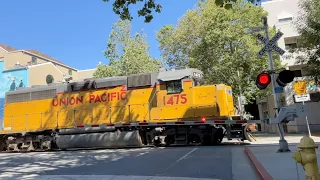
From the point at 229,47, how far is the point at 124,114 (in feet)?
39.7

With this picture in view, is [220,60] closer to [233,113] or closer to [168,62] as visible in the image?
[168,62]

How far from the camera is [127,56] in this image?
34.3m

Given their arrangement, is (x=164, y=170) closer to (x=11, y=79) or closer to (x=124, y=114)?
(x=124, y=114)

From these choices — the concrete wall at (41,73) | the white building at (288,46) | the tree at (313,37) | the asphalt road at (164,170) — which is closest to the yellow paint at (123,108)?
the asphalt road at (164,170)

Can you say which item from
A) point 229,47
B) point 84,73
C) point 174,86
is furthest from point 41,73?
point 174,86

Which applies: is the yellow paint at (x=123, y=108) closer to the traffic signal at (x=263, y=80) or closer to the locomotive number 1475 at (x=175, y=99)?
the locomotive number 1475 at (x=175, y=99)

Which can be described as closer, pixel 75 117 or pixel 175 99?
pixel 175 99

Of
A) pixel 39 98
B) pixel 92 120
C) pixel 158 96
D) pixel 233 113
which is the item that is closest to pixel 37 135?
pixel 39 98

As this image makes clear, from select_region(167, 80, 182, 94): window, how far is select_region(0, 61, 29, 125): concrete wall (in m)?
22.2

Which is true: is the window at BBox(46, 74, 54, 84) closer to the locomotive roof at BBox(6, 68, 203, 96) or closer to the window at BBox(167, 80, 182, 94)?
the locomotive roof at BBox(6, 68, 203, 96)

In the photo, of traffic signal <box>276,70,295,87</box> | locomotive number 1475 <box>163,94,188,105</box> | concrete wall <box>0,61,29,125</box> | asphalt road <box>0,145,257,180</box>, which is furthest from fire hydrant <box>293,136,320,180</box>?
concrete wall <box>0,61,29,125</box>

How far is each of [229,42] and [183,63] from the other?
6120 millimetres

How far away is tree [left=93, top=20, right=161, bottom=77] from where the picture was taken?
33969 mm

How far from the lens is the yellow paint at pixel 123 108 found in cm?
1554
